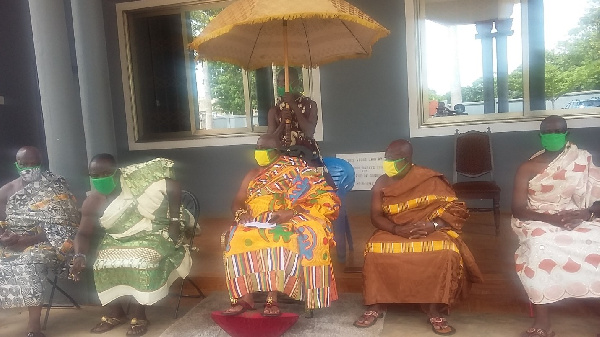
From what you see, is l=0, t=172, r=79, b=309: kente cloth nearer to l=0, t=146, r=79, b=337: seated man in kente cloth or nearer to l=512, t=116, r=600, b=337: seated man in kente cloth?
l=0, t=146, r=79, b=337: seated man in kente cloth

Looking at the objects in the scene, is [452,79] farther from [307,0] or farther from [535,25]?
[307,0]

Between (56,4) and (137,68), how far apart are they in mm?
2675

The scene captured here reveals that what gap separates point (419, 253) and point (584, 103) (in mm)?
3929

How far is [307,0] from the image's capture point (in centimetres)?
304

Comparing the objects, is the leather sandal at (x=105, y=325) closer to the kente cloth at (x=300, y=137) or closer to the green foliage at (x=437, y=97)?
the kente cloth at (x=300, y=137)

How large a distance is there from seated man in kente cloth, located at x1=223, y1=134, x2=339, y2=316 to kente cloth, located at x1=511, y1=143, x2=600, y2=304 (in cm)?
126

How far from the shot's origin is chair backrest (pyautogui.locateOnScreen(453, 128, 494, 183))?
544cm

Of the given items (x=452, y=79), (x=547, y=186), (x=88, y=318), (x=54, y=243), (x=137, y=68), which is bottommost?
(x=88, y=318)

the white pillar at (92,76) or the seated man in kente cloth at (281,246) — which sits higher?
the white pillar at (92,76)

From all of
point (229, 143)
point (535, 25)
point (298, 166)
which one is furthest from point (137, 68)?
point (535, 25)

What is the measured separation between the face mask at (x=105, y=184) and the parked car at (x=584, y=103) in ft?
17.0

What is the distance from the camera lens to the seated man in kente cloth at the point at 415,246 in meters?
3.08

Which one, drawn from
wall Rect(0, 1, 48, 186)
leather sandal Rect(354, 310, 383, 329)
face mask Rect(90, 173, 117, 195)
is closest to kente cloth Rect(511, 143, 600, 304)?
leather sandal Rect(354, 310, 383, 329)

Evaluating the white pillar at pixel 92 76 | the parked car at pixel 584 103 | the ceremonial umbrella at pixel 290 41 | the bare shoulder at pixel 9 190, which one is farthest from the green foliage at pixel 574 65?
the bare shoulder at pixel 9 190
